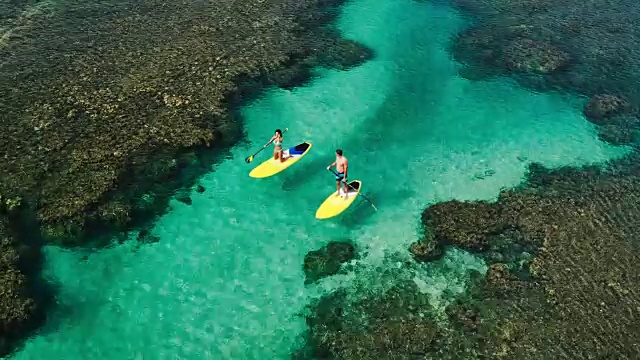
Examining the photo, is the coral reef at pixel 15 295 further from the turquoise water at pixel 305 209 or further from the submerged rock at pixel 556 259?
the submerged rock at pixel 556 259

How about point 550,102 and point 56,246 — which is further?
point 550,102

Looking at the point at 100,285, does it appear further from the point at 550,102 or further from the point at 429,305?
the point at 550,102

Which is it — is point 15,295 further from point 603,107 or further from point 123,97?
point 603,107

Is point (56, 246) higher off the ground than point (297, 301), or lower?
higher

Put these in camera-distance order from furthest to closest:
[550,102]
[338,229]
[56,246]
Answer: [550,102], [338,229], [56,246]

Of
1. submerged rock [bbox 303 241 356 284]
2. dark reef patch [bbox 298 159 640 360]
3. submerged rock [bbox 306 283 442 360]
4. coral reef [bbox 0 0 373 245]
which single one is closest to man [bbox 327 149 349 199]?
submerged rock [bbox 303 241 356 284]

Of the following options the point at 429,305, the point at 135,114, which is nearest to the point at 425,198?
the point at 429,305

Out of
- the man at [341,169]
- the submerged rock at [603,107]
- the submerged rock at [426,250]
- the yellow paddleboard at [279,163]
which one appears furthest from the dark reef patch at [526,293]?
the submerged rock at [603,107]
